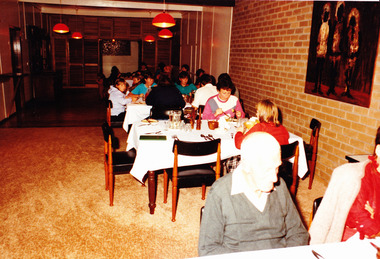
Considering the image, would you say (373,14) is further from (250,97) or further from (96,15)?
(96,15)

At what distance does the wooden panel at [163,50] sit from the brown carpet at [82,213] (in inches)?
388

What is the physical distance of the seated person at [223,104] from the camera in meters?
4.02

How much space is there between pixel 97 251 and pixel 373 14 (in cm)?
353

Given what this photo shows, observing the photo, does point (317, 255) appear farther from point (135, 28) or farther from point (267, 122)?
point (135, 28)

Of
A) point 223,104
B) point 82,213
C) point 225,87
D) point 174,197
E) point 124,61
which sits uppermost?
point 124,61

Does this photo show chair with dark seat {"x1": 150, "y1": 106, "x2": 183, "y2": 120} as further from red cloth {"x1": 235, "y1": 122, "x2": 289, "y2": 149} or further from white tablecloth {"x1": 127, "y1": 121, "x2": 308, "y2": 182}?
red cloth {"x1": 235, "y1": 122, "x2": 289, "y2": 149}

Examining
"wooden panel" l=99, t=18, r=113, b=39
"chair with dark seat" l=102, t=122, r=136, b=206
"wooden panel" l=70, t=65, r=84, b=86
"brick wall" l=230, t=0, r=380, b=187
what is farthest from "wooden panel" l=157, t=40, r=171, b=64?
"chair with dark seat" l=102, t=122, r=136, b=206

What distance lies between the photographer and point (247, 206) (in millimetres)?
1497

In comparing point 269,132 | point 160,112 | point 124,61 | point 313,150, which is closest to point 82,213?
point 160,112

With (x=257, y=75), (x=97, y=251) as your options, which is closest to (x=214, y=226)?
(x=97, y=251)

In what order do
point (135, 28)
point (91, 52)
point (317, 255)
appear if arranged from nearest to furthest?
point (317, 255) → point (135, 28) → point (91, 52)

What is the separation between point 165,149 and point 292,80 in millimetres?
2610

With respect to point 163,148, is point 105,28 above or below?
above

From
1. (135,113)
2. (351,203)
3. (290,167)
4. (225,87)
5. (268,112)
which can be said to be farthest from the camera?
(135,113)
